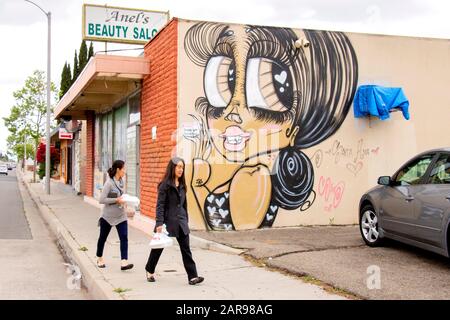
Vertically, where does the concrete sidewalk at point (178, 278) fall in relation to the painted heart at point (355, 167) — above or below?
below

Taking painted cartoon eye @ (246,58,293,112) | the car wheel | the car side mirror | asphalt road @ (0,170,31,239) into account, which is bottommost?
asphalt road @ (0,170,31,239)

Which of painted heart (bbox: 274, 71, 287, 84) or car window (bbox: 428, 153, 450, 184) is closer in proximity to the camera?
car window (bbox: 428, 153, 450, 184)

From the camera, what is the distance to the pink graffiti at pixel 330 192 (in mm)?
10922

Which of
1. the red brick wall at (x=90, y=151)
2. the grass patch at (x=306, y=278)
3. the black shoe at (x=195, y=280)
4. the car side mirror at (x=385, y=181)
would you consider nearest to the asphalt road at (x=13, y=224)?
the red brick wall at (x=90, y=151)

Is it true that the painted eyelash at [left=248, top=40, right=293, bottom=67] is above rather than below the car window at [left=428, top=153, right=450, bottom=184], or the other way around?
above

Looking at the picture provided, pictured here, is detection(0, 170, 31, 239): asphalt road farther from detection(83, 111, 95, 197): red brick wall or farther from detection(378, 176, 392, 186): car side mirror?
detection(378, 176, 392, 186): car side mirror

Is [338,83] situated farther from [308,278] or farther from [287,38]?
[308,278]

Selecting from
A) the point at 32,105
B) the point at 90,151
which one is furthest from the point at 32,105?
the point at 90,151

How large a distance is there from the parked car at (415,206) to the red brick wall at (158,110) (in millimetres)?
4086

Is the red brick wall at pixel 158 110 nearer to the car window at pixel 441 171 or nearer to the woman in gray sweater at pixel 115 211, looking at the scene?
the woman in gray sweater at pixel 115 211

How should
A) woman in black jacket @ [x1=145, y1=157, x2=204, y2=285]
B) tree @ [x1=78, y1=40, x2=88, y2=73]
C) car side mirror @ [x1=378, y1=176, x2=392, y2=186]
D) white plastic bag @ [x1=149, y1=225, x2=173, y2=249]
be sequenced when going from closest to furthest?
white plastic bag @ [x1=149, y1=225, x2=173, y2=249] → woman in black jacket @ [x1=145, y1=157, x2=204, y2=285] → car side mirror @ [x1=378, y1=176, x2=392, y2=186] → tree @ [x1=78, y1=40, x2=88, y2=73]

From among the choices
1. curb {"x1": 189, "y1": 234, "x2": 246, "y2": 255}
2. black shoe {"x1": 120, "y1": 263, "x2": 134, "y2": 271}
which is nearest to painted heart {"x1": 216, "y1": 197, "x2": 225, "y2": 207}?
curb {"x1": 189, "y1": 234, "x2": 246, "y2": 255}

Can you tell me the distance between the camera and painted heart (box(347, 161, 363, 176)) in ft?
36.5
